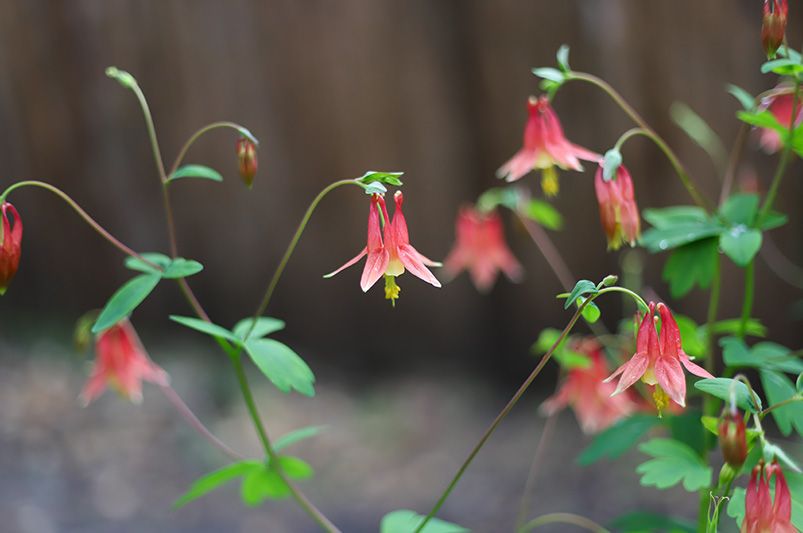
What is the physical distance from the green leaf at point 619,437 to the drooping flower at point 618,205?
328 millimetres

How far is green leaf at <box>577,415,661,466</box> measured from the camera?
4.63 ft

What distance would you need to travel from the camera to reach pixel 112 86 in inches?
133

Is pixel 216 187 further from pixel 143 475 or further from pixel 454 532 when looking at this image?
pixel 454 532

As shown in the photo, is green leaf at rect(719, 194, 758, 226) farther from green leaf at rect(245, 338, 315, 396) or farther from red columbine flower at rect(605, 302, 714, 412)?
green leaf at rect(245, 338, 315, 396)

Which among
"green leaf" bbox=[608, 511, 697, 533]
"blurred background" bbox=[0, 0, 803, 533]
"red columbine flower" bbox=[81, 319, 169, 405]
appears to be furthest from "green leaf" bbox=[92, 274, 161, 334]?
"blurred background" bbox=[0, 0, 803, 533]

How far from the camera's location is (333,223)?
3.34 metres

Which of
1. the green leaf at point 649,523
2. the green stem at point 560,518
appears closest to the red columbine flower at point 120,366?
the green stem at point 560,518

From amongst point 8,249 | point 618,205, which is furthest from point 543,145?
point 8,249

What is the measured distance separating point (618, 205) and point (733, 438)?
44 cm

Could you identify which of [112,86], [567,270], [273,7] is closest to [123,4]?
[112,86]

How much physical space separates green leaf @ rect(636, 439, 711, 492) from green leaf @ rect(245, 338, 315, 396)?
1.54 feet

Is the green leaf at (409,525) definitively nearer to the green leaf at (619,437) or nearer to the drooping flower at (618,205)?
the green leaf at (619,437)

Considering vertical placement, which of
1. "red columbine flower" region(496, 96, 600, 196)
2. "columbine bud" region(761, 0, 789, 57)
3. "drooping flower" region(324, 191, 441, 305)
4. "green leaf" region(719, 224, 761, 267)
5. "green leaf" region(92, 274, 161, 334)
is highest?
"columbine bud" region(761, 0, 789, 57)

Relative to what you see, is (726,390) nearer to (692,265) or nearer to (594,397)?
(692,265)
